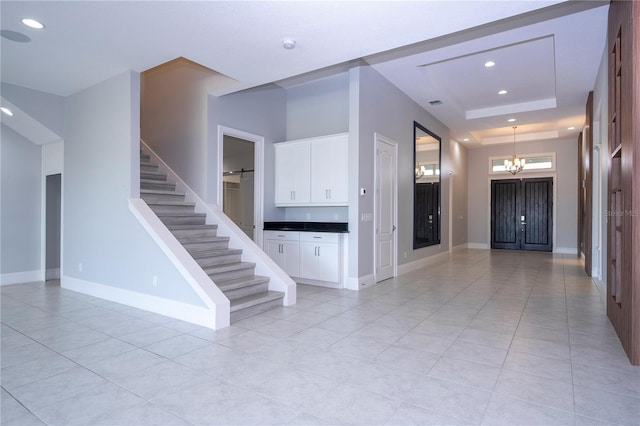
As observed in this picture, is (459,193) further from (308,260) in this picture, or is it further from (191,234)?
(191,234)

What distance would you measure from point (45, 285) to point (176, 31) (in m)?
4.89

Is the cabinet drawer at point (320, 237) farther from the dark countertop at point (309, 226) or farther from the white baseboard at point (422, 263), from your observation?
the white baseboard at point (422, 263)

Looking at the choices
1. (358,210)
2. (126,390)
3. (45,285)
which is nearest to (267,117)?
(358,210)

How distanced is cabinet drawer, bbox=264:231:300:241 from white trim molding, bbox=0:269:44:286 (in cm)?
405

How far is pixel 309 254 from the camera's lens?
19.1 feet

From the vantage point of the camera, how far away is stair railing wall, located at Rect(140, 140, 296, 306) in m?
4.64

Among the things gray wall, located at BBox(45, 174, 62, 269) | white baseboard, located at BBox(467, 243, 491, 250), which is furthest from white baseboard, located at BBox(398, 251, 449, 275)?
gray wall, located at BBox(45, 174, 62, 269)

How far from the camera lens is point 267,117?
655 centimetres

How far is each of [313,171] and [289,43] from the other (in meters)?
2.64

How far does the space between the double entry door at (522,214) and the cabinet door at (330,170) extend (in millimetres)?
8369

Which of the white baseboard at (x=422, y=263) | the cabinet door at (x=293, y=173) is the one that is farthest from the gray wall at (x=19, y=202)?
the white baseboard at (x=422, y=263)

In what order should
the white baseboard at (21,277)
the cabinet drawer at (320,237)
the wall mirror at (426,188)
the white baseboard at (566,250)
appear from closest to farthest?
the cabinet drawer at (320,237)
the white baseboard at (21,277)
the wall mirror at (426,188)
the white baseboard at (566,250)

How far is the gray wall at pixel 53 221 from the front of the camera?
6.37m

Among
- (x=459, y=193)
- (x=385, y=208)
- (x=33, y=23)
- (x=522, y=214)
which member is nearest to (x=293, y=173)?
(x=385, y=208)
